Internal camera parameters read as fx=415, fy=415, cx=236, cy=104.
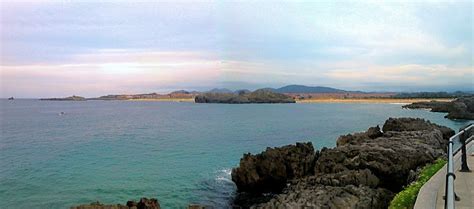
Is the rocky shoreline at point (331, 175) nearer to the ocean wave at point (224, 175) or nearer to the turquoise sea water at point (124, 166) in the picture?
the turquoise sea water at point (124, 166)

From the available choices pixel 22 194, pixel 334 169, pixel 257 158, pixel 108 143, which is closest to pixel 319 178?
pixel 334 169

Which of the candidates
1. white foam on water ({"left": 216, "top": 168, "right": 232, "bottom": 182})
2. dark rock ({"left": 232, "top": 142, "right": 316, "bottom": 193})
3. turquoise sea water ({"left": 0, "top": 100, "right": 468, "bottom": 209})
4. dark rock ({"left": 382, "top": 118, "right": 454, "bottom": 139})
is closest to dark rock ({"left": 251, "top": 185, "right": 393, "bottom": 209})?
turquoise sea water ({"left": 0, "top": 100, "right": 468, "bottom": 209})

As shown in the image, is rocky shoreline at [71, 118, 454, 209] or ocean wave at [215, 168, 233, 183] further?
ocean wave at [215, 168, 233, 183]

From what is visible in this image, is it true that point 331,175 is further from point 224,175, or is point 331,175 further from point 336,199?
point 224,175

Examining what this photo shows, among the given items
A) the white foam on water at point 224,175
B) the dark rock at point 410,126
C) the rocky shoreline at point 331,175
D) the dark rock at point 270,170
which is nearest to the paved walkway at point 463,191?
the rocky shoreline at point 331,175

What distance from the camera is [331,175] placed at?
22.9 meters

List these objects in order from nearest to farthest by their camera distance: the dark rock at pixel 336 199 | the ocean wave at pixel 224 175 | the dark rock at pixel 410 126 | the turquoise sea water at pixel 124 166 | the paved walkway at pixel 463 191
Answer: the paved walkway at pixel 463 191, the dark rock at pixel 336 199, the turquoise sea water at pixel 124 166, the ocean wave at pixel 224 175, the dark rock at pixel 410 126

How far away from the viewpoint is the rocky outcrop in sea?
59.0 ft

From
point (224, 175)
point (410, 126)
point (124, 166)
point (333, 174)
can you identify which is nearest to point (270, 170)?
point (333, 174)

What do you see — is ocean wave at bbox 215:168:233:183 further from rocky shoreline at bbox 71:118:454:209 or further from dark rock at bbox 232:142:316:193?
rocky shoreline at bbox 71:118:454:209

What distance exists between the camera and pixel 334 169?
83.0 feet

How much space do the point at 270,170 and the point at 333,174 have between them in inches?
268

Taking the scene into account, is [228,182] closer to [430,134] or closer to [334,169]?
[334,169]

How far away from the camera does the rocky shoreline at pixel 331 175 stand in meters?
17.9
